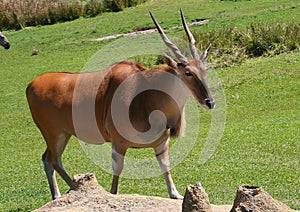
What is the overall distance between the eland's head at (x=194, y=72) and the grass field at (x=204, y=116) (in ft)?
4.32

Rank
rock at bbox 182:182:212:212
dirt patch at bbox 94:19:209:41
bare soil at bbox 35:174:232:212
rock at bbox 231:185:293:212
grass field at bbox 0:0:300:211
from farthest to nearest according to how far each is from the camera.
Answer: dirt patch at bbox 94:19:209:41, grass field at bbox 0:0:300:211, bare soil at bbox 35:174:232:212, rock at bbox 182:182:212:212, rock at bbox 231:185:293:212

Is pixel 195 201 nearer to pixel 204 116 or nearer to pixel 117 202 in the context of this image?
pixel 117 202

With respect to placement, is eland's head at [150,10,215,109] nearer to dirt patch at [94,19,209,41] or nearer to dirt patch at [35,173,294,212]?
dirt patch at [35,173,294,212]

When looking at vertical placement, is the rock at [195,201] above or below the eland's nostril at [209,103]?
above

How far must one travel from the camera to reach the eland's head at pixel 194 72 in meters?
7.84

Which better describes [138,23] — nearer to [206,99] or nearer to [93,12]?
[93,12]

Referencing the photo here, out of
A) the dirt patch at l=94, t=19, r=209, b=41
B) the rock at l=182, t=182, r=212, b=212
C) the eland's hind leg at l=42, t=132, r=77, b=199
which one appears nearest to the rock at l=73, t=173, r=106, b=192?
the rock at l=182, t=182, r=212, b=212

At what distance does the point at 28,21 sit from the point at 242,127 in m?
21.4

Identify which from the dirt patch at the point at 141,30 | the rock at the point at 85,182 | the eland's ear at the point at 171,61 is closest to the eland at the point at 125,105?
the eland's ear at the point at 171,61

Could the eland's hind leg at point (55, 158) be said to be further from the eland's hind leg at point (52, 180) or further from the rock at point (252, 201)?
the rock at point (252, 201)

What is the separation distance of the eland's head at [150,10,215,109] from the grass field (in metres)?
1.32

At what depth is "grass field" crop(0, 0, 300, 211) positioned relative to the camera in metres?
9.72

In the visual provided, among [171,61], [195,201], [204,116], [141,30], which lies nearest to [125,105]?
[171,61]

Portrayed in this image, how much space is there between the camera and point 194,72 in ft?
26.1
